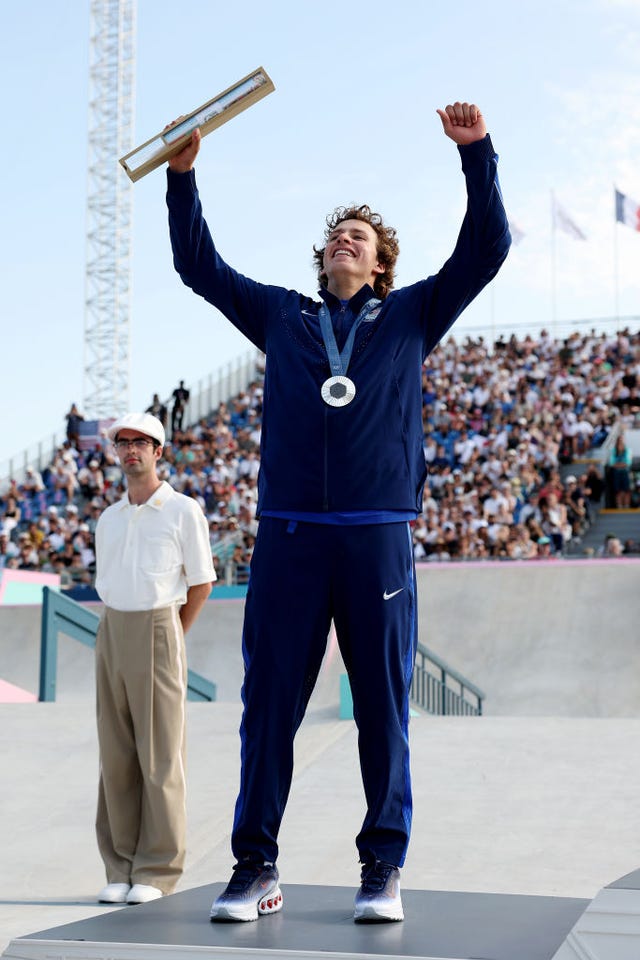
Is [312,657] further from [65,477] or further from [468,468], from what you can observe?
[65,477]

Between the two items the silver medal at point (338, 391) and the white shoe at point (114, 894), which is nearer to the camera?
the silver medal at point (338, 391)

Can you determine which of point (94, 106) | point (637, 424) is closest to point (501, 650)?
point (637, 424)

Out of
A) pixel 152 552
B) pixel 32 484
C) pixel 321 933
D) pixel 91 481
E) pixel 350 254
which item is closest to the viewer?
pixel 321 933

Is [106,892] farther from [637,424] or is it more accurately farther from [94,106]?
[94,106]

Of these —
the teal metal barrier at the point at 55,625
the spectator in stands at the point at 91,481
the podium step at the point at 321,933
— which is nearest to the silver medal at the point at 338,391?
the podium step at the point at 321,933

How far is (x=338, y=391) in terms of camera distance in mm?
3316

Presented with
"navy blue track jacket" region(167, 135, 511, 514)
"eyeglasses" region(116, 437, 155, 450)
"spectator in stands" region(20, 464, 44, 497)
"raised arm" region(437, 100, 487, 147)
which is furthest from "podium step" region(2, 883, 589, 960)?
"spectator in stands" region(20, 464, 44, 497)

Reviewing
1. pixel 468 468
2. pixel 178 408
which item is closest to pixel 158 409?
pixel 178 408

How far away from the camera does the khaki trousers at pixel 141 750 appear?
4.77 m

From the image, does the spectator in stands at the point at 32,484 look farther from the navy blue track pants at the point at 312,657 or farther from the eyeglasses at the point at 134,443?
the navy blue track pants at the point at 312,657

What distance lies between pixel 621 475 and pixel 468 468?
8.53 ft

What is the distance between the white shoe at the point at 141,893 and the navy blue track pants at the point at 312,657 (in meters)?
1.53

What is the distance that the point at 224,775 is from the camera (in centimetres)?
691

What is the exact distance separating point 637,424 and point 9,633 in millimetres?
10950
